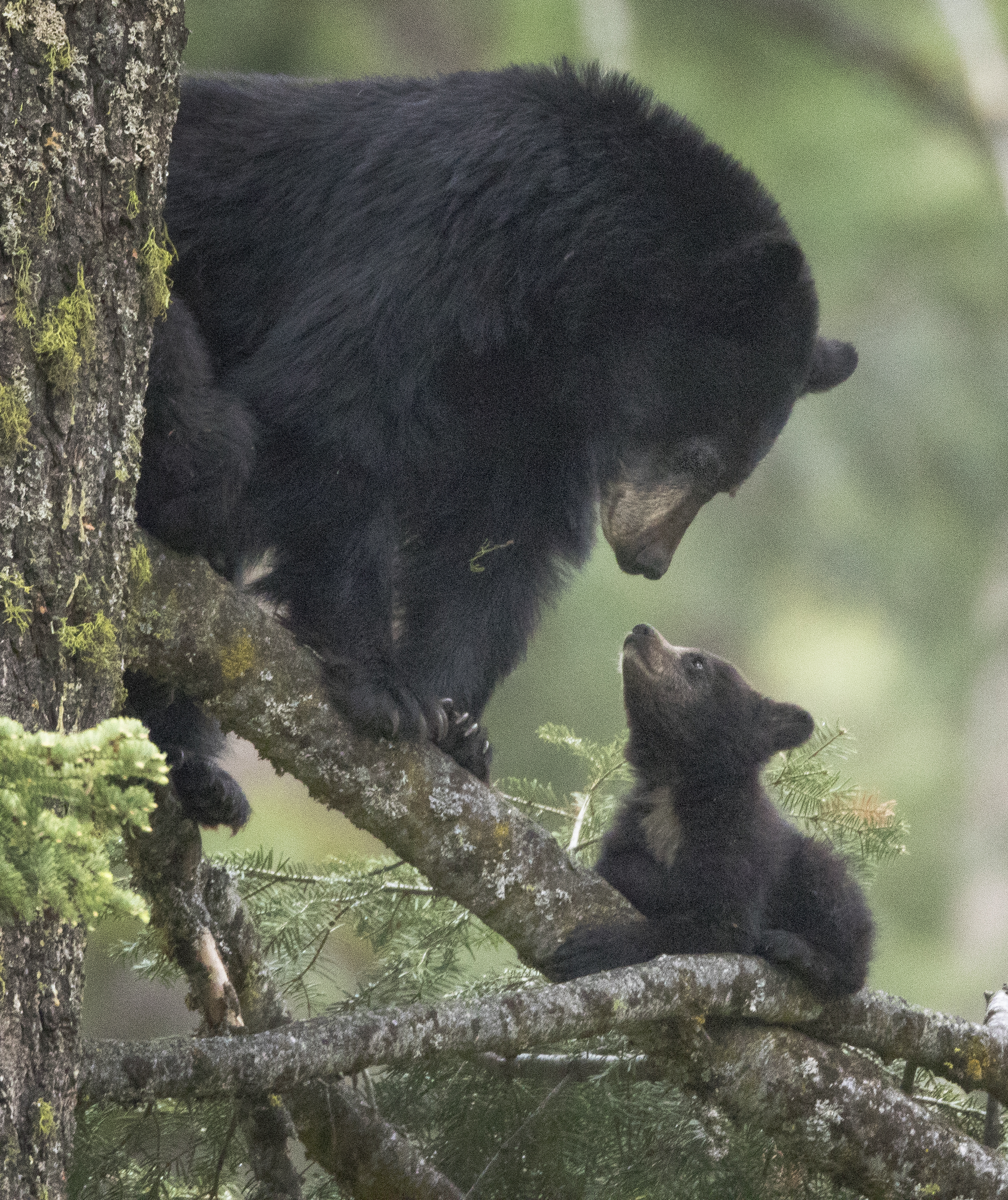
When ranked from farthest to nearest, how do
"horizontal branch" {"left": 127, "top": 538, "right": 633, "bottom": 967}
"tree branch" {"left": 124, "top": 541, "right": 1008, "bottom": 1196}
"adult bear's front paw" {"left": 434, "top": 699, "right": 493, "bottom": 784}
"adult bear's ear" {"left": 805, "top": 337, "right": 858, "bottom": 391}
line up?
"adult bear's ear" {"left": 805, "top": 337, "right": 858, "bottom": 391}, "adult bear's front paw" {"left": 434, "top": 699, "right": 493, "bottom": 784}, "horizontal branch" {"left": 127, "top": 538, "right": 633, "bottom": 967}, "tree branch" {"left": 124, "top": 541, "right": 1008, "bottom": 1196}

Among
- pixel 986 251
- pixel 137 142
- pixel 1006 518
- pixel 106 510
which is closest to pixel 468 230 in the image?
pixel 137 142

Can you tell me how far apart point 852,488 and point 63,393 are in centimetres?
807

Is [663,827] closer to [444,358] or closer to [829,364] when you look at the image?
[444,358]

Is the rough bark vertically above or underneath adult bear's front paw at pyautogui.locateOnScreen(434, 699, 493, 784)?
underneath

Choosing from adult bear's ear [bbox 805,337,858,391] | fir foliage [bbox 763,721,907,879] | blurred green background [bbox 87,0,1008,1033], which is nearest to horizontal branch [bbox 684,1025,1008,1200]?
fir foliage [bbox 763,721,907,879]

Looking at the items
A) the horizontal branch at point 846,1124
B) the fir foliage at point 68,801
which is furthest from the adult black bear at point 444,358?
the fir foliage at point 68,801

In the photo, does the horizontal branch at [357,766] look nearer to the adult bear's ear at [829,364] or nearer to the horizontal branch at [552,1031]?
the horizontal branch at [552,1031]

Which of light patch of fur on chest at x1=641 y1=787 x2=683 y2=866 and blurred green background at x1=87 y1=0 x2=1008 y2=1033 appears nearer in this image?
light patch of fur on chest at x1=641 y1=787 x2=683 y2=866

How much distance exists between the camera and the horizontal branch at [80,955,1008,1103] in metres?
1.61

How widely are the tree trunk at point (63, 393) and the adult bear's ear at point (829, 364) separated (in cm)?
214

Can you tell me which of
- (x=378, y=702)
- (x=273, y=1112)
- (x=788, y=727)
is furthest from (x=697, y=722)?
(x=273, y=1112)

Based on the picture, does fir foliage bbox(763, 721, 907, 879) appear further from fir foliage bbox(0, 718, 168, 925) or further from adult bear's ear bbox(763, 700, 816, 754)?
fir foliage bbox(0, 718, 168, 925)

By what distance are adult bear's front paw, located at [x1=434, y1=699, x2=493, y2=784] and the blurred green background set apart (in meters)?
2.99

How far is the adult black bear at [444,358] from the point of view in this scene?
8.16 feet
